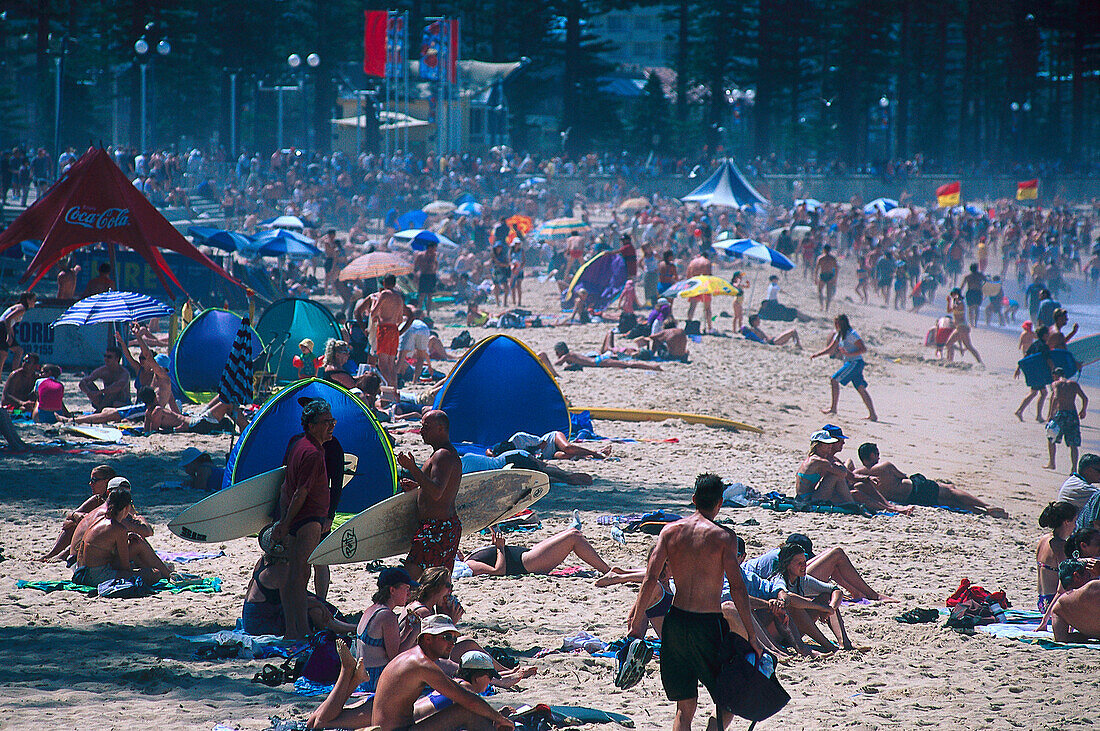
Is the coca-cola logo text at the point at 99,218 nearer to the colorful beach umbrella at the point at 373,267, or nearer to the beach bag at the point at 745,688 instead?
the colorful beach umbrella at the point at 373,267

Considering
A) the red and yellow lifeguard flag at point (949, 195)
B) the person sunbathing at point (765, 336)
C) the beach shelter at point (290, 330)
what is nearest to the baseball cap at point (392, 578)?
the beach shelter at point (290, 330)

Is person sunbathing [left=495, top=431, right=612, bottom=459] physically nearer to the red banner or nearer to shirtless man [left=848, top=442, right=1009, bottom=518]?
shirtless man [left=848, top=442, right=1009, bottom=518]

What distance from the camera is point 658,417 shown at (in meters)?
13.1

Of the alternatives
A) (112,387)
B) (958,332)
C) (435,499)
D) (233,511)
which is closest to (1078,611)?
(435,499)

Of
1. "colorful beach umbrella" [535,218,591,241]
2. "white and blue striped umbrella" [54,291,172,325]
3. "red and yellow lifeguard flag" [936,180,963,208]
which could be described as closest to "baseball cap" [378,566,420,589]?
"white and blue striped umbrella" [54,291,172,325]

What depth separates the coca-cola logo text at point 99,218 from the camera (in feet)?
44.0

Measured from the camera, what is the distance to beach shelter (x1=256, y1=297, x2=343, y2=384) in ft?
42.3

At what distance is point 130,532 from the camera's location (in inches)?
267

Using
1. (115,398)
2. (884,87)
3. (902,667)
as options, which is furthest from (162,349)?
(884,87)

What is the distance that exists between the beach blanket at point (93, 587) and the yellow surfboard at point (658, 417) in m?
6.54

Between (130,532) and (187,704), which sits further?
(130,532)

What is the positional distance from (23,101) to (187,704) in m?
45.3

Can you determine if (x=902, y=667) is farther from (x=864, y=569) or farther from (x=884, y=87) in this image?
(x=884, y=87)

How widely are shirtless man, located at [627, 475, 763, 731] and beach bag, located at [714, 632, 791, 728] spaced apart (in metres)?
0.04
